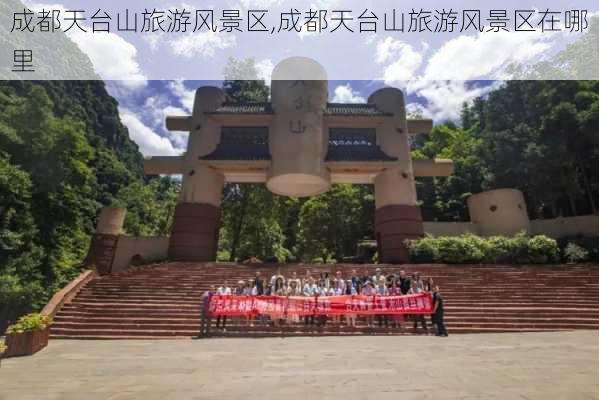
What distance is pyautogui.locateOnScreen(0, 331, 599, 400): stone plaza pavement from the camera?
4.16m

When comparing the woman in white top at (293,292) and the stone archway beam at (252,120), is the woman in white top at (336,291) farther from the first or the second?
the stone archway beam at (252,120)

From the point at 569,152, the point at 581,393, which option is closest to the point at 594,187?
the point at 569,152

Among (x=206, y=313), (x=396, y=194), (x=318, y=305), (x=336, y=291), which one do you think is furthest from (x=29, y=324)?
(x=396, y=194)

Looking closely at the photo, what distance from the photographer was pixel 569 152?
75.9 feet

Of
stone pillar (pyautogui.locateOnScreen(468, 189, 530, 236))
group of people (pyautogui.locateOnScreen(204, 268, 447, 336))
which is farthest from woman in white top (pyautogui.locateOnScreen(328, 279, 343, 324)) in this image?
stone pillar (pyautogui.locateOnScreen(468, 189, 530, 236))

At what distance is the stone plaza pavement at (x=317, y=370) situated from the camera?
4160 mm

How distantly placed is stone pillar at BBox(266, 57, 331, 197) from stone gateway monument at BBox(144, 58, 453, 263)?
59 millimetres

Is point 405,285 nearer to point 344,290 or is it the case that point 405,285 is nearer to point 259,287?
point 344,290

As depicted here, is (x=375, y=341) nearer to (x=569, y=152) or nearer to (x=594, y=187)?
(x=569, y=152)

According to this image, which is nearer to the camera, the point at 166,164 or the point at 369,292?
the point at 369,292

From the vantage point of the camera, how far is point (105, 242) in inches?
907

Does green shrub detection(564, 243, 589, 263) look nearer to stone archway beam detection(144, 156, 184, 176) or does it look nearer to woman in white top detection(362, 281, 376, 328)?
woman in white top detection(362, 281, 376, 328)

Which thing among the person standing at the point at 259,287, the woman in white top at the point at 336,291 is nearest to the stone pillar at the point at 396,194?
the woman in white top at the point at 336,291

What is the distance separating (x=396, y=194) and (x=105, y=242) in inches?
714
